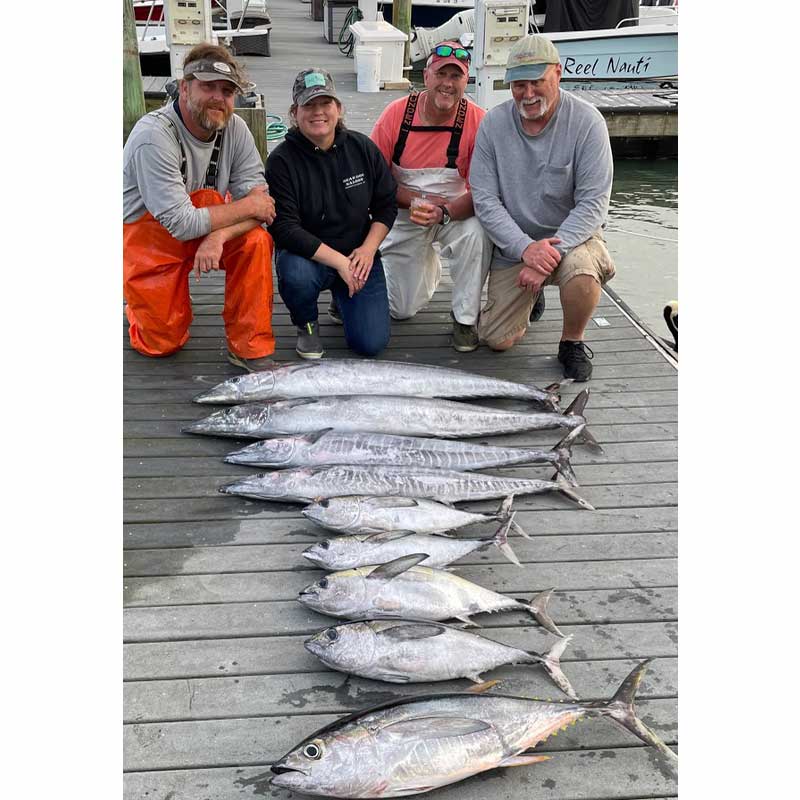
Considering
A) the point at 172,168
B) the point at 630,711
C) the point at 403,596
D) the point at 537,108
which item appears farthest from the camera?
the point at 537,108

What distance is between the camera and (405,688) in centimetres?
242

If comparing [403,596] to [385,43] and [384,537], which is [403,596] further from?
[385,43]

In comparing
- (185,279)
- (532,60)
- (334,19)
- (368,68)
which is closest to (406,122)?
(532,60)

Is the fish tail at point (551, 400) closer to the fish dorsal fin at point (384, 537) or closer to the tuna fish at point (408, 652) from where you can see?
the fish dorsal fin at point (384, 537)

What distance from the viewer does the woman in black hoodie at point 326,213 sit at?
426 centimetres

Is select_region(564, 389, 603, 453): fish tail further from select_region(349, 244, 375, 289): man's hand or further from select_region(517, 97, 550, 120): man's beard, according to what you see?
select_region(517, 97, 550, 120): man's beard

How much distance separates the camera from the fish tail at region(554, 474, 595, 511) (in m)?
3.36

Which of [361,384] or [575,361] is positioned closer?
[361,384]

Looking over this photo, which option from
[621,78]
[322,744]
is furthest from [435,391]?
[621,78]

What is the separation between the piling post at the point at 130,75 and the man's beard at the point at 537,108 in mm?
3369

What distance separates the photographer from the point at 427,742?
210 cm

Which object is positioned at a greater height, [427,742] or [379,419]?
[379,419]

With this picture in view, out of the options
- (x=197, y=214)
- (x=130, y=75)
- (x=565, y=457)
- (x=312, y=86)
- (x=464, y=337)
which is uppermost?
(x=130, y=75)

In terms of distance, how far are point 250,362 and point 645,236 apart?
24.3 feet
